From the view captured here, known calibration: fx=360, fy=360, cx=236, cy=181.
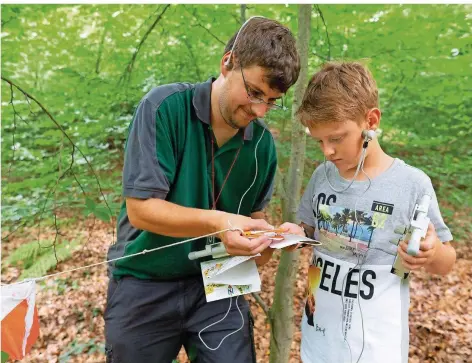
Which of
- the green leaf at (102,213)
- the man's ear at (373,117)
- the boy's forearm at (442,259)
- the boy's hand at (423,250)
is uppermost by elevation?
the man's ear at (373,117)

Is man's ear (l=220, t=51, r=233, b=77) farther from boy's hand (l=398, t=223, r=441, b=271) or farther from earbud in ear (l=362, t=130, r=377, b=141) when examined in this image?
boy's hand (l=398, t=223, r=441, b=271)

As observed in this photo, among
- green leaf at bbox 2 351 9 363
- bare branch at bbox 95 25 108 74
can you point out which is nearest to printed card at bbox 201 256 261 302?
green leaf at bbox 2 351 9 363

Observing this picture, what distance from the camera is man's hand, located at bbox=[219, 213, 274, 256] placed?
130 cm

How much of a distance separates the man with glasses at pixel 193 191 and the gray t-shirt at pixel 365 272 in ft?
1.04

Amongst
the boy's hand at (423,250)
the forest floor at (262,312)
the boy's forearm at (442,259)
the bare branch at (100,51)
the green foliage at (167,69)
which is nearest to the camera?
the boy's hand at (423,250)

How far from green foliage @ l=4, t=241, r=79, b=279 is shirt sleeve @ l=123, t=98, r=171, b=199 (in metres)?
3.44

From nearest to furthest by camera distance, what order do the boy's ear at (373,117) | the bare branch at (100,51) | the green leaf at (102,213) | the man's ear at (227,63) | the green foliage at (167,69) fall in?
the boy's ear at (373,117) < the man's ear at (227,63) < the green leaf at (102,213) < the green foliage at (167,69) < the bare branch at (100,51)

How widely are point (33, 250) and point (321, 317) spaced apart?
426 cm

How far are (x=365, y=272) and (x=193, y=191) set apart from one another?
79 cm

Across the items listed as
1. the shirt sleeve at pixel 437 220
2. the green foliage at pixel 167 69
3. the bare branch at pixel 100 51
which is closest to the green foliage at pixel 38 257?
the green foliage at pixel 167 69

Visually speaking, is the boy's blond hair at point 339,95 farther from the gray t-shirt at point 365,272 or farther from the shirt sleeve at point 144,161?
the shirt sleeve at point 144,161

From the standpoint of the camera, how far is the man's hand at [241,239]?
4.27 feet

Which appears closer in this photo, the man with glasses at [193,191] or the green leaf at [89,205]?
the man with glasses at [193,191]

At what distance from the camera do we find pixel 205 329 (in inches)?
66.8
